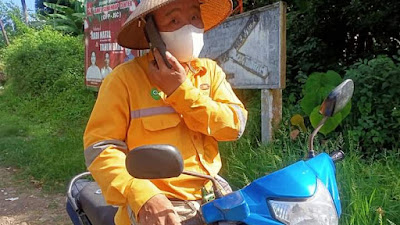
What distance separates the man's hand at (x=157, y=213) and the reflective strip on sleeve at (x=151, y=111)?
34cm

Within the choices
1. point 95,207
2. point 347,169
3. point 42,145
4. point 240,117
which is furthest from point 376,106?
point 42,145

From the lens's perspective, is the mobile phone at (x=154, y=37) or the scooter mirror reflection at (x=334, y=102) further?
the mobile phone at (x=154, y=37)

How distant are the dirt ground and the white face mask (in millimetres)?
2897

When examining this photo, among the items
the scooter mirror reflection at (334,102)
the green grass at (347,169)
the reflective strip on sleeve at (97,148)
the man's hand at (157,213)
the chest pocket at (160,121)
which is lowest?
the green grass at (347,169)

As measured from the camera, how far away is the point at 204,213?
137 centimetres

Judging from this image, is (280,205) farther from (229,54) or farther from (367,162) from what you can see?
(229,54)

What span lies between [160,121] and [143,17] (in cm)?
40

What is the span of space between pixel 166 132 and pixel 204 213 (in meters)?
0.42

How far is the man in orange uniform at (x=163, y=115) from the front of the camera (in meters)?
1.54

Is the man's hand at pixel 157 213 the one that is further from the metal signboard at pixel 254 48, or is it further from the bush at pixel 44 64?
the bush at pixel 44 64

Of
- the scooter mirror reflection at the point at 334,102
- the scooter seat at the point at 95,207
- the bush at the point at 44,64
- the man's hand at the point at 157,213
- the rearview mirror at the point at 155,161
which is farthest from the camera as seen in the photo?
the bush at the point at 44,64

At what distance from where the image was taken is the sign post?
4.04m

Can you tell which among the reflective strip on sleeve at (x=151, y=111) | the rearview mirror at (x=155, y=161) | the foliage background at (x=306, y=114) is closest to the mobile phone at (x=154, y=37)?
the reflective strip on sleeve at (x=151, y=111)

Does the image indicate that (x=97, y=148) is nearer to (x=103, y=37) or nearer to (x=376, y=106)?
(x=376, y=106)
